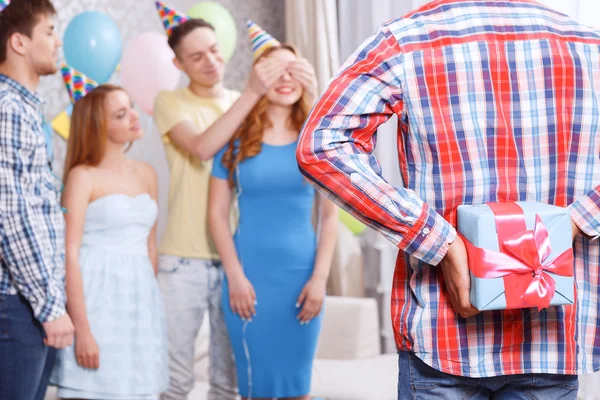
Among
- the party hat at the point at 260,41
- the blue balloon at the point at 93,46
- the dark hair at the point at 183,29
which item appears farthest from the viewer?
the blue balloon at the point at 93,46

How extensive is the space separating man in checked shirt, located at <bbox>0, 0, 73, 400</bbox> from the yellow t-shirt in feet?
1.91

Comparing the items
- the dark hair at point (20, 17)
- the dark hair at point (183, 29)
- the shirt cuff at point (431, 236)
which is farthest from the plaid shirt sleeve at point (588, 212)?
the dark hair at point (183, 29)

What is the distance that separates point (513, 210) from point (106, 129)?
154 cm

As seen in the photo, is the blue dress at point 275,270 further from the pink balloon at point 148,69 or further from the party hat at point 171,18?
the pink balloon at point 148,69

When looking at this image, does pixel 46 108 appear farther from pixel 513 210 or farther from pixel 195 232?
pixel 513 210

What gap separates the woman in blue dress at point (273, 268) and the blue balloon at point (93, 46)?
1056 mm

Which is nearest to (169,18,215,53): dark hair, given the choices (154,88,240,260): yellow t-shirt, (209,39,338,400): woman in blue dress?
(154,88,240,260): yellow t-shirt

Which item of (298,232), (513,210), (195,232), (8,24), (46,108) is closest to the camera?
(513,210)

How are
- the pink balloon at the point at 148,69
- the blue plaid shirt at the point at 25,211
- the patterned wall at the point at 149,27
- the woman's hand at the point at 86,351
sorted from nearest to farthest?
the blue plaid shirt at the point at 25,211 → the woman's hand at the point at 86,351 → the pink balloon at the point at 148,69 → the patterned wall at the point at 149,27

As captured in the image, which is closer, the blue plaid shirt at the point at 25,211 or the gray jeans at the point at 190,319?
the blue plaid shirt at the point at 25,211

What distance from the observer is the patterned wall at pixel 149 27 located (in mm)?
3936

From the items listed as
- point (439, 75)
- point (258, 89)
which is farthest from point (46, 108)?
Answer: point (439, 75)

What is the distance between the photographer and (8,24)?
1875 mm

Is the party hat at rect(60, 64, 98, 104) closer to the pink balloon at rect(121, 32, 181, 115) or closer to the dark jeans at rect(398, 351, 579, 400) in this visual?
the pink balloon at rect(121, 32, 181, 115)
